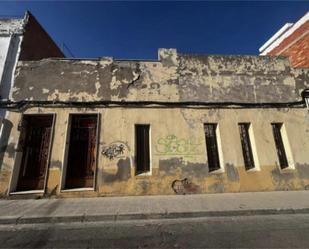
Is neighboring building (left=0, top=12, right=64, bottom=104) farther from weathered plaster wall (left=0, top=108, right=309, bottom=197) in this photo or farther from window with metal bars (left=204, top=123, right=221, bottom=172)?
window with metal bars (left=204, top=123, right=221, bottom=172)

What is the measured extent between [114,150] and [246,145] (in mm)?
5638

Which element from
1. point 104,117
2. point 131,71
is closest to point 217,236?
point 104,117

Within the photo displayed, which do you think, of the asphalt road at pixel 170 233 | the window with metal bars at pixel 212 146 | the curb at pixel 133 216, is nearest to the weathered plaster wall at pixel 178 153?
the window with metal bars at pixel 212 146

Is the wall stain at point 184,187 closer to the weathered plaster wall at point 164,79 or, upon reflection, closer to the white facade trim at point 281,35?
the weathered plaster wall at point 164,79

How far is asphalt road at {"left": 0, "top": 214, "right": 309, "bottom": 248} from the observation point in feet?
11.3

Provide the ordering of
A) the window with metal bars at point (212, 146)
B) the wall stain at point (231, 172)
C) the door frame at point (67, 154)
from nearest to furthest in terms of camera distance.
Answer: the door frame at point (67, 154)
the wall stain at point (231, 172)
the window with metal bars at point (212, 146)

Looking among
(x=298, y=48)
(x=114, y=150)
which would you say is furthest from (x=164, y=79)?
(x=298, y=48)

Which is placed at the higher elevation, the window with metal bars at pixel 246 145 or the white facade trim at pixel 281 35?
the white facade trim at pixel 281 35

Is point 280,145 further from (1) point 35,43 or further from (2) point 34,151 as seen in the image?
(1) point 35,43

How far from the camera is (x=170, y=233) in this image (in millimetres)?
3934

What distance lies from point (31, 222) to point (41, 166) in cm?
320

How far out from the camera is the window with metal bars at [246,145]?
7.95m

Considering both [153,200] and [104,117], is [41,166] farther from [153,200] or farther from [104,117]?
[153,200]

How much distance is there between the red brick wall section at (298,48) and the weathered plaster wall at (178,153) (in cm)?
456
